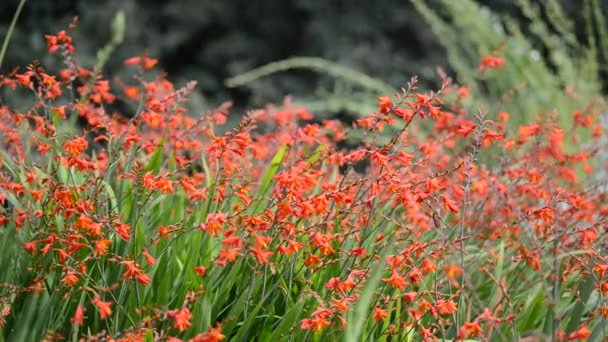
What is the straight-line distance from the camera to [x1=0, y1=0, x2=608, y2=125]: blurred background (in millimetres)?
9242

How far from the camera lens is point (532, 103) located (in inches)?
260

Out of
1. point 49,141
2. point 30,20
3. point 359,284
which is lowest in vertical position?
point 359,284

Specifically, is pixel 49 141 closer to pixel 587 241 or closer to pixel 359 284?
pixel 359 284

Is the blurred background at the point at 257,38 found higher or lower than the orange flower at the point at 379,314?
higher

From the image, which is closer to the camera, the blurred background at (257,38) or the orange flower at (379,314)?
the orange flower at (379,314)

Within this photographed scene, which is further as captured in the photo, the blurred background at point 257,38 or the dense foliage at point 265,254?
the blurred background at point 257,38

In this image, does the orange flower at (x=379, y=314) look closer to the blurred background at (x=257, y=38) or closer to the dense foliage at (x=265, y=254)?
the dense foliage at (x=265, y=254)

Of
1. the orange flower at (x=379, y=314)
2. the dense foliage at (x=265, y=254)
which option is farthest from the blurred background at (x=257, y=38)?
the orange flower at (x=379, y=314)

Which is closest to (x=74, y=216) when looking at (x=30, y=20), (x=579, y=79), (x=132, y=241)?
(x=132, y=241)

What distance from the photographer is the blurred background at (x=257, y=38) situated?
30.3 ft

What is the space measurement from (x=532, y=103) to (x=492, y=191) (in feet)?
12.0

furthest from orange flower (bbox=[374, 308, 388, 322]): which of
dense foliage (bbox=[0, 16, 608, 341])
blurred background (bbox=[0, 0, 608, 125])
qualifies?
blurred background (bbox=[0, 0, 608, 125])

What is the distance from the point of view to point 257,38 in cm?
1023

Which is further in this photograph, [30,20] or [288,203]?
[30,20]
